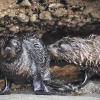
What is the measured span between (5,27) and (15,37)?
32 cm

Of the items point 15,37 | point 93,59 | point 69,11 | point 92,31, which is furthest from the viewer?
point 92,31

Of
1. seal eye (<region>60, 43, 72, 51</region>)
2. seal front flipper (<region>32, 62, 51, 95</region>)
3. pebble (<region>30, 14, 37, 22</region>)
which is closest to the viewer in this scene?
seal front flipper (<region>32, 62, 51, 95</region>)

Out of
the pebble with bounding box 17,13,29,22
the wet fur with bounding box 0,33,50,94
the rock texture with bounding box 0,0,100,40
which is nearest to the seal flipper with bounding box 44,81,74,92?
the wet fur with bounding box 0,33,50,94

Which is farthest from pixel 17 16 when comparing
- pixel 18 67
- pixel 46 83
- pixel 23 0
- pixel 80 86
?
pixel 80 86

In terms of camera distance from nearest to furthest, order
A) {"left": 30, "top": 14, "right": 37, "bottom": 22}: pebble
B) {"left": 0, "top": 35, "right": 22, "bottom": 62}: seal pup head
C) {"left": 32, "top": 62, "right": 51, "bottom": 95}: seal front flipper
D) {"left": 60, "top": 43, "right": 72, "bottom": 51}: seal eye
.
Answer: {"left": 0, "top": 35, "right": 22, "bottom": 62}: seal pup head < {"left": 32, "top": 62, "right": 51, "bottom": 95}: seal front flipper < {"left": 30, "top": 14, "right": 37, "bottom": 22}: pebble < {"left": 60, "top": 43, "right": 72, "bottom": 51}: seal eye

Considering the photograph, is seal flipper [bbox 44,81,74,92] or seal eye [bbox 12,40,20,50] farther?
seal flipper [bbox 44,81,74,92]

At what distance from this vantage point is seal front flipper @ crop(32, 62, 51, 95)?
452cm

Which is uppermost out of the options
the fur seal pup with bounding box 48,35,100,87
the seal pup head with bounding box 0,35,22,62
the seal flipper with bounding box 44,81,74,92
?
the seal pup head with bounding box 0,35,22,62

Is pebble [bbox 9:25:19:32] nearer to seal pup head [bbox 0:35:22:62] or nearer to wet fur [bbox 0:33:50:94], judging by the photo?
wet fur [bbox 0:33:50:94]

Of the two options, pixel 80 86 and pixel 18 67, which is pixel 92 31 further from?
pixel 18 67

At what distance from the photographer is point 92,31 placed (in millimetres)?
5520

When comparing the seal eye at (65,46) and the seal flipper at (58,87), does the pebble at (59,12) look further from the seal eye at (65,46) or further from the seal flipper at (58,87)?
the seal flipper at (58,87)

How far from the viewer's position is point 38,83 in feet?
15.2

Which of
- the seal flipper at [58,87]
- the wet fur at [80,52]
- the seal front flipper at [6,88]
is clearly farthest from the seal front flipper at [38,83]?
the wet fur at [80,52]
